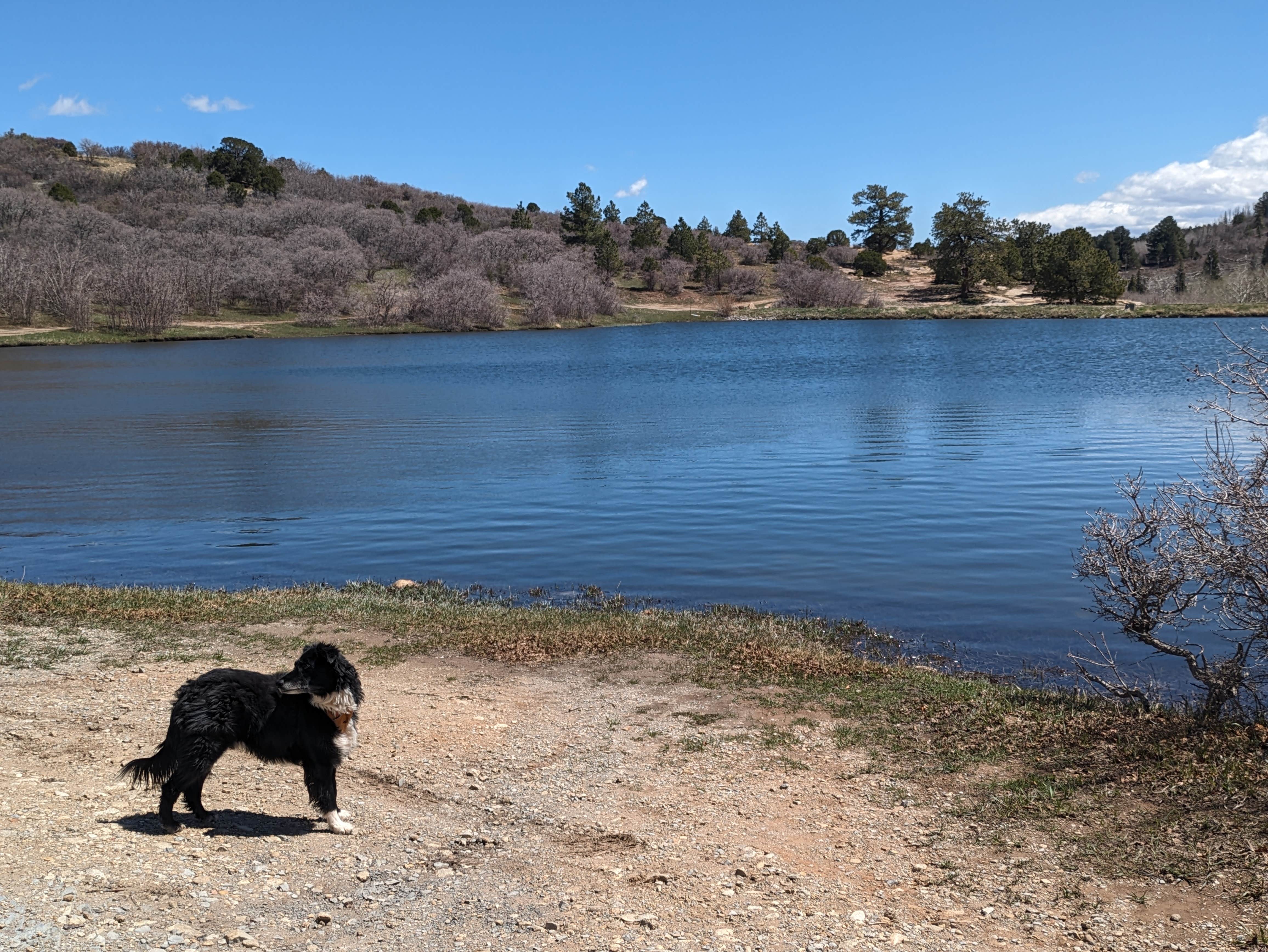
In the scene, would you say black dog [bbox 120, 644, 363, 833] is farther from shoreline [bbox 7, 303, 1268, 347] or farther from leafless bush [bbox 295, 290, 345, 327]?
leafless bush [bbox 295, 290, 345, 327]

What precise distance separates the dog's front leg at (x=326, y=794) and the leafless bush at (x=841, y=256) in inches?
6367

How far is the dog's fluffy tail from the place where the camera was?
7.26 metres

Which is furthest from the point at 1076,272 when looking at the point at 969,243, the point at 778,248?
the point at 778,248

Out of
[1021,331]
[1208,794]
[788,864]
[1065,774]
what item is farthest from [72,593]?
[1021,331]

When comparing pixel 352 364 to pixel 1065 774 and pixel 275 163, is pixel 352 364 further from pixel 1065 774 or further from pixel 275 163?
pixel 275 163

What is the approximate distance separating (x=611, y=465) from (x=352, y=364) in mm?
43488

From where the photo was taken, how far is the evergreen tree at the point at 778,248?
512 feet

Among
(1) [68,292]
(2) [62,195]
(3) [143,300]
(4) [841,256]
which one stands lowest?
(3) [143,300]

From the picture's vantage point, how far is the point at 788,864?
736cm

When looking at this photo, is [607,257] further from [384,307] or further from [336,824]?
[336,824]

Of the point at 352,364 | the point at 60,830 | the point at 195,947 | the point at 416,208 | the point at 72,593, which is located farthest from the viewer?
the point at 416,208

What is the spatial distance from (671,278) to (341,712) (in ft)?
434

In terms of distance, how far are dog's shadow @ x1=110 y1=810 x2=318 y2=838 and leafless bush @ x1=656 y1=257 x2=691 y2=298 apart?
13056 centimetres

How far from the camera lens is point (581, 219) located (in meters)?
Result: 142
